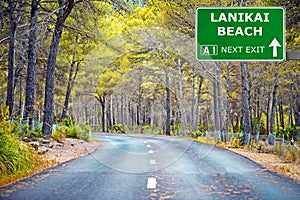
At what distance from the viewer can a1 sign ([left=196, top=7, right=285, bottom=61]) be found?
13055 mm

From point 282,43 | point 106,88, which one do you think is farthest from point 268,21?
point 106,88

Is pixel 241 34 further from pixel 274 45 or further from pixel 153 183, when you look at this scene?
pixel 153 183

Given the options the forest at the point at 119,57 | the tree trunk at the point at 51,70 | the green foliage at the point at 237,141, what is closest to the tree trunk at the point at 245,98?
the forest at the point at 119,57

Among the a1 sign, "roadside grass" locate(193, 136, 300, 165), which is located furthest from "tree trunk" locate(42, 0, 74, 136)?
the a1 sign

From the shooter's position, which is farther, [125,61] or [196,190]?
[125,61]

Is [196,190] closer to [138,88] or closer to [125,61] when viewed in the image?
[125,61]

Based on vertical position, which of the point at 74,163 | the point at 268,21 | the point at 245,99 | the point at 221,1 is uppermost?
the point at 221,1

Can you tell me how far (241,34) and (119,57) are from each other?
2236 centimetres

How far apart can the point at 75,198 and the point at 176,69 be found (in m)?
34.8

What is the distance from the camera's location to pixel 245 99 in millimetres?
24797

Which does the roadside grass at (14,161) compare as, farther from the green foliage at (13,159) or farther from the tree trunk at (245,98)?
the tree trunk at (245,98)

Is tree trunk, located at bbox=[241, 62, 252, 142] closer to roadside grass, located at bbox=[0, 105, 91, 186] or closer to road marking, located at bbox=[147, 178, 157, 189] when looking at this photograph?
roadside grass, located at bbox=[0, 105, 91, 186]

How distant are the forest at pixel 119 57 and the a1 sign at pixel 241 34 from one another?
4816 mm

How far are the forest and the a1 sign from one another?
4816 millimetres
